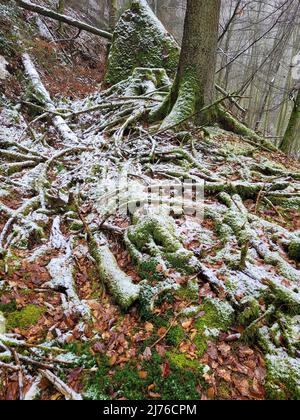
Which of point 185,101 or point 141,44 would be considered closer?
point 185,101

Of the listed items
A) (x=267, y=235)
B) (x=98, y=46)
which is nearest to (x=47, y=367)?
(x=267, y=235)

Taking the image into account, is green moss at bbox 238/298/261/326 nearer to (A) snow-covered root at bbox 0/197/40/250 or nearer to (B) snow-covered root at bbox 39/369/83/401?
(B) snow-covered root at bbox 39/369/83/401

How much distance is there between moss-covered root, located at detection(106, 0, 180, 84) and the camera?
879 cm

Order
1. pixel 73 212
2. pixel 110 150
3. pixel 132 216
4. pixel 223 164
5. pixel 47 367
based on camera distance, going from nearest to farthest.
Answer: pixel 47 367 → pixel 132 216 → pixel 73 212 → pixel 223 164 → pixel 110 150

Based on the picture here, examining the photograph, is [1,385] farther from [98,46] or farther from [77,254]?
[98,46]

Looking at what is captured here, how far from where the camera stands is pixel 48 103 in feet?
24.8

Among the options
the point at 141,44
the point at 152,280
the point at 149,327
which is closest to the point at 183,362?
the point at 149,327

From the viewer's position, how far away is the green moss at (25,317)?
266 cm

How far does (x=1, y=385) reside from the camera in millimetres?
2156

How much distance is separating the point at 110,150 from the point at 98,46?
33.0ft

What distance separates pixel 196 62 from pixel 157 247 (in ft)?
14.7

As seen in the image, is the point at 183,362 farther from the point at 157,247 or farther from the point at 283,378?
the point at 157,247

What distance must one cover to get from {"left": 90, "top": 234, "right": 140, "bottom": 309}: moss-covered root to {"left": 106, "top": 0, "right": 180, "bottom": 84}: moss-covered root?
7127 mm
